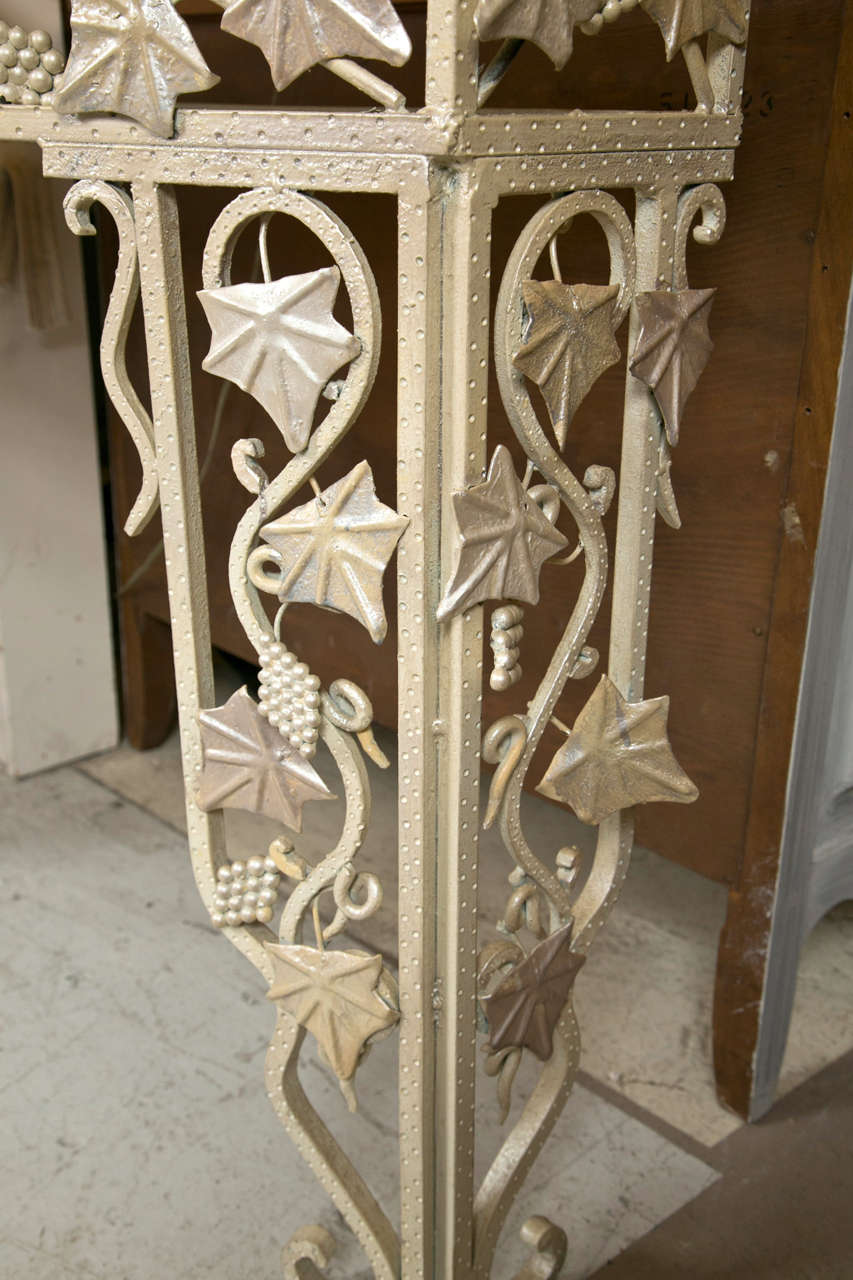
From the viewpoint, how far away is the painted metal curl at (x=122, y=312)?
0.92 meters

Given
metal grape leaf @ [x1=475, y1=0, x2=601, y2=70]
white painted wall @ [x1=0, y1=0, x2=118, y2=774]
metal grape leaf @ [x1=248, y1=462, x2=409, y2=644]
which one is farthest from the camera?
white painted wall @ [x1=0, y1=0, x2=118, y2=774]

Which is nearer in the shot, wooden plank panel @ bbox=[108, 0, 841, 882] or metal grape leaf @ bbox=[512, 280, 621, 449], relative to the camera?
metal grape leaf @ bbox=[512, 280, 621, 449]

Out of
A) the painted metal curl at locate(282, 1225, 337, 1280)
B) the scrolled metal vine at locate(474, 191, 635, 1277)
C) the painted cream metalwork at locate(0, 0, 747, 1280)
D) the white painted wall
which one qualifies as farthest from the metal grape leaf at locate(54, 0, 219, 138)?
the white painted wall

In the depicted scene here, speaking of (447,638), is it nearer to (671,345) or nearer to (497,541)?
(497,541)

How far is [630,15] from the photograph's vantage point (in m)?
1.24

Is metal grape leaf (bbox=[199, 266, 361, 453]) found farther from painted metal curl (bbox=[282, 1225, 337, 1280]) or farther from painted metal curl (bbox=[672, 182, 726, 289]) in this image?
painted metal curl (bbox=[282, 1225, 337, 1280])

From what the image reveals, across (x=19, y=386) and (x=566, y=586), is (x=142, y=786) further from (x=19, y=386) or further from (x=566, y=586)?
(x=566, y=586)

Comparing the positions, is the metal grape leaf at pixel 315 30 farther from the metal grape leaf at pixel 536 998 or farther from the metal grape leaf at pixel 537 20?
the metal grape leaf at pixel 536 998

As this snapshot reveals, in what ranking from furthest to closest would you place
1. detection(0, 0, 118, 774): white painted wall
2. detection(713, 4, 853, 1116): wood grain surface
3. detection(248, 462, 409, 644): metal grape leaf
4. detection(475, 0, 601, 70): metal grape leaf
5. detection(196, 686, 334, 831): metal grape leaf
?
1. detection(0, 0, 118, 774): white painted wall
2. detection(713, 4, 853, 1116): wood grain surface
3. detection(196, 686, 334, 831): metal grape leaf
4. detection(248, 462, 409, 644): metal grape leaf
5. detection(475, 0, 601, 70): metal grape leaf

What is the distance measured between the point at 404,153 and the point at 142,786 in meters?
1.55

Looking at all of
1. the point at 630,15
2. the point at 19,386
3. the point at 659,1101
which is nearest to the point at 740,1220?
the point at 659,1101

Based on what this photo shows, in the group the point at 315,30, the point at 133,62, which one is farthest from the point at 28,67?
the point at 315,30

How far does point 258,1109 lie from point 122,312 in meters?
0.90

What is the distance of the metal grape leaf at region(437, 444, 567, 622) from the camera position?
2.77 ft
